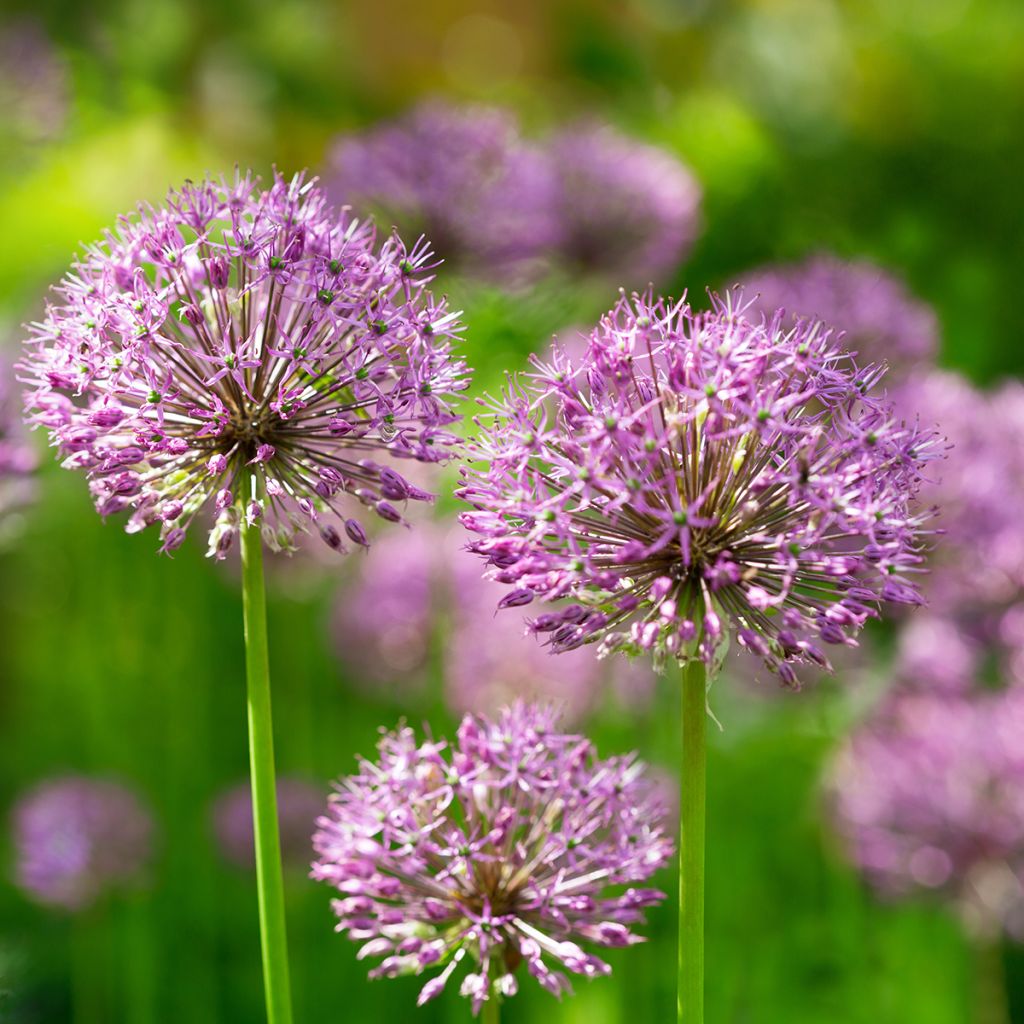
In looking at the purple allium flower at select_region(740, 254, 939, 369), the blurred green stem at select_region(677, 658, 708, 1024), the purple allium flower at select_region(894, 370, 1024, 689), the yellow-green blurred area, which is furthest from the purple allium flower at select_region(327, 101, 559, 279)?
the blurred green stem at select_region(677, 658, 708, 1024)

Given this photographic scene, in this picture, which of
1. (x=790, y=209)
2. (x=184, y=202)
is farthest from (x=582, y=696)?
(x=184, y=202)

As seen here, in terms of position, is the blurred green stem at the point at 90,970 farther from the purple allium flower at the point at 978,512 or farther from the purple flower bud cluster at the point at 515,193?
the purple allium flower at the point at 978,512

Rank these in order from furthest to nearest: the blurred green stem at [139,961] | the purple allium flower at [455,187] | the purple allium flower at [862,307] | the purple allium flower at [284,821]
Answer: the purple allium flower at [284,821], the blurred green stem at [139,961], the purple allium flower at [455,187], the purple allium flower at [862,307]

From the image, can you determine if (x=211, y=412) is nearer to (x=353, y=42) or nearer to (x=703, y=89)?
(x=703, y=89)

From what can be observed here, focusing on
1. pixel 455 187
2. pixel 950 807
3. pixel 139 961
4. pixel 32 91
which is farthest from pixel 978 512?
pixel 32 91

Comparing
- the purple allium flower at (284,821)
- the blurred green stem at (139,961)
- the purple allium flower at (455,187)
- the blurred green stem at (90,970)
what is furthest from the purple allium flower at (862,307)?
the blurred green stem at (90,970)
